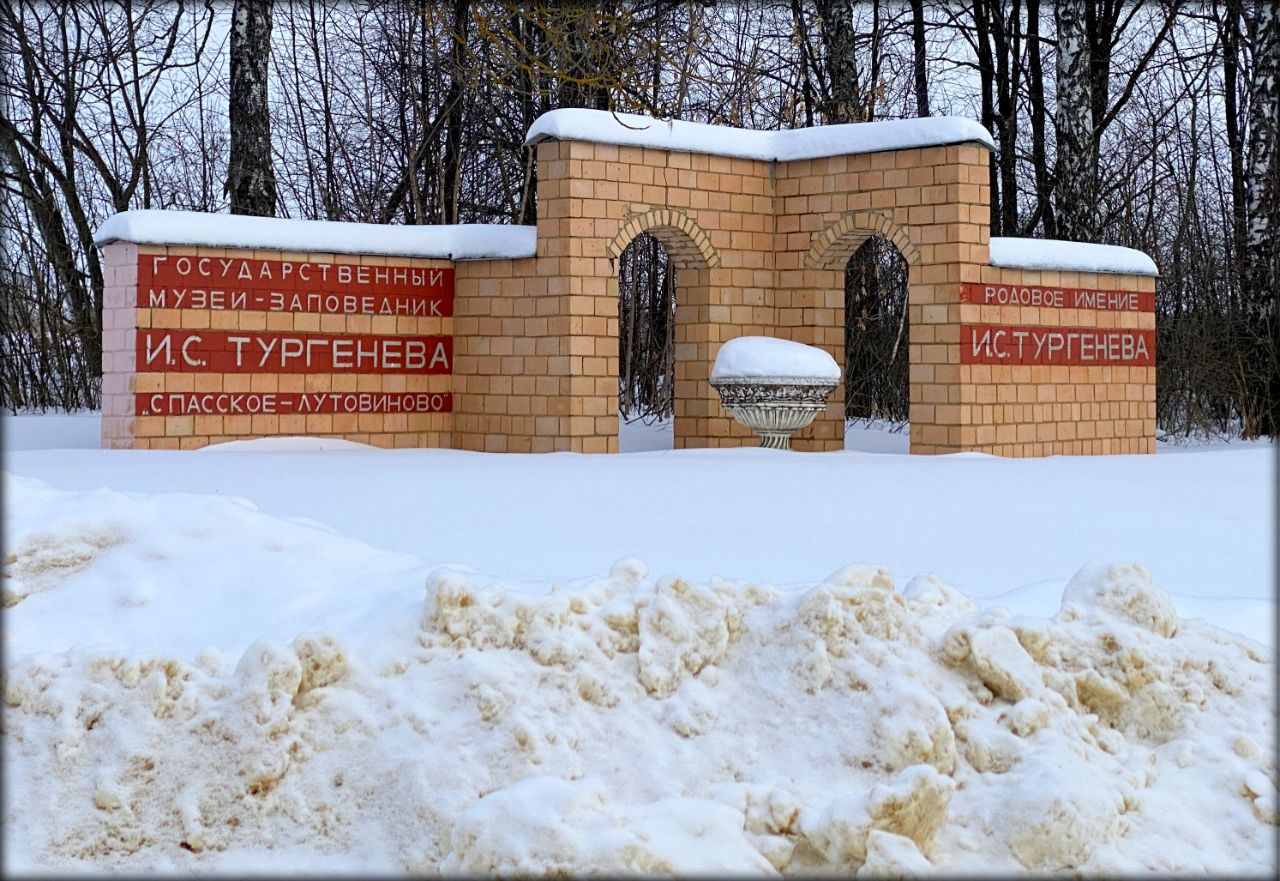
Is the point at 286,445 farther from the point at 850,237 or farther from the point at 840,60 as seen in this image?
the point at 840,60

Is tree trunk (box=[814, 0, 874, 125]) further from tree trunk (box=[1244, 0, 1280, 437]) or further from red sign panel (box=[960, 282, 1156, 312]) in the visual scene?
red sign panel (box=[960, 282, 1156, 312])

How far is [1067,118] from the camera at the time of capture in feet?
56.1

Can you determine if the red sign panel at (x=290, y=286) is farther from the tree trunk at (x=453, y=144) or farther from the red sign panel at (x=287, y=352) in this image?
the tree trunk at (x=453, y=144)

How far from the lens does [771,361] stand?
478 inches

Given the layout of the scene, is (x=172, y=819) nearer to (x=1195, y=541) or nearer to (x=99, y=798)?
(x=99, y=798)

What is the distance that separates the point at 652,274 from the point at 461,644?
16.9 metres

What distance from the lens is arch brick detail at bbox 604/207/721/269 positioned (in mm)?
12550

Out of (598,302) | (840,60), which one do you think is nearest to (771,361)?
(598,302)

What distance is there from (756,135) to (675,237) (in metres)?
1.25

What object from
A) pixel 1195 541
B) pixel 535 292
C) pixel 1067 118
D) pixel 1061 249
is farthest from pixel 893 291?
pixel 1195 541

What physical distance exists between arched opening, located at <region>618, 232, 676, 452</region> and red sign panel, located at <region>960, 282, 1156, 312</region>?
652cm

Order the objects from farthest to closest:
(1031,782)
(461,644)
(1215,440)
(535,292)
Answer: (1215,440), (535,292), (461,644), (1031,782)

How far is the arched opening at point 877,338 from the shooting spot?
19125 mm

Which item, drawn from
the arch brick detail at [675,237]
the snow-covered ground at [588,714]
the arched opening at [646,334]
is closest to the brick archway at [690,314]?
the arch brick detail at [675,237]
